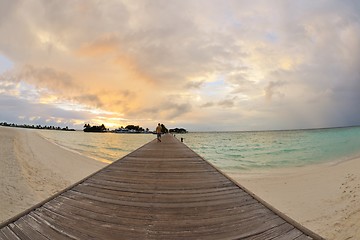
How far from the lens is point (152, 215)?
2.95m

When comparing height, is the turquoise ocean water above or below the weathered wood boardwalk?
below

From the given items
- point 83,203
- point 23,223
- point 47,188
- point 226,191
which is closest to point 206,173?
point 226,191

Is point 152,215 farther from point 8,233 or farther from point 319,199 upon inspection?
point 319,199

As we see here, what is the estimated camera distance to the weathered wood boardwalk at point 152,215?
7.98 ft

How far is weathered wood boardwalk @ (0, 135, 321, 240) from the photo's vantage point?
2.43 metres

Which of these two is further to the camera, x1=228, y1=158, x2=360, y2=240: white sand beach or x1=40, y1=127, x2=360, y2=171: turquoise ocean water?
x1=40, y1=127, x2=360, y2=171: turquoise ocean water

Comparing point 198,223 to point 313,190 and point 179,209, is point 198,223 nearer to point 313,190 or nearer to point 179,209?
point 179,209

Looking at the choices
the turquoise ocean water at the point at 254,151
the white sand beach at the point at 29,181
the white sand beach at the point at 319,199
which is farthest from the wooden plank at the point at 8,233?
the turquoise ocean water at the point at 254,151

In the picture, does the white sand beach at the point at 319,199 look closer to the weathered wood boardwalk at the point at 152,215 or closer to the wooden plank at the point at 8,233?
the weathered wood boardwalk at the point at 152,215

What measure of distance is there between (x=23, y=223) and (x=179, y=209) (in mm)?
2301

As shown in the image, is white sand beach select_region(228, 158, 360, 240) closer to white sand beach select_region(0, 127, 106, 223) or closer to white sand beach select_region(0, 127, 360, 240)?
white sand beach select_region(0, 127, 360, 240)

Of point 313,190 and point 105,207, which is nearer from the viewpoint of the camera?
point 105,207

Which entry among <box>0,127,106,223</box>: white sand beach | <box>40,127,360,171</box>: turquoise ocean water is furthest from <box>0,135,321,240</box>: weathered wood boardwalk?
<box>40,127,360,171</box>: turquoise ocean water

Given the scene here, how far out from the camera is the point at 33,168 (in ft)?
46.0
